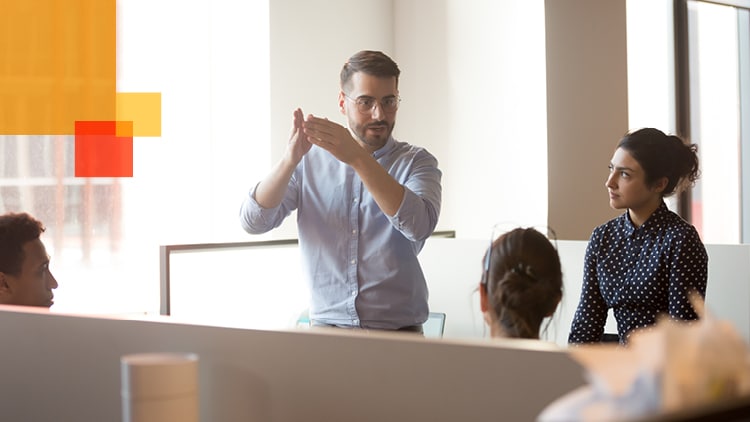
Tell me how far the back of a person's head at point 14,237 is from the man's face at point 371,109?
776mm

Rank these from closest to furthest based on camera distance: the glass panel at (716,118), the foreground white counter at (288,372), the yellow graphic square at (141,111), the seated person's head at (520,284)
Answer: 1. the foreground white counter at (288,372)
2. the seated person's head at (520,284)
3. the yellow graphic square at (141,111)
4. the glass panel at (716,118)

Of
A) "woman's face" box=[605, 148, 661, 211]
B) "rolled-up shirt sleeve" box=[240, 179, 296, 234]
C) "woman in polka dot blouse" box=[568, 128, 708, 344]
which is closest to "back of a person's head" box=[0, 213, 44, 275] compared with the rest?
"rolled-up shirt sleeve" box=[240, 179, 296, 234]

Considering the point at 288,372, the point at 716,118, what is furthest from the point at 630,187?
the point at 716,118

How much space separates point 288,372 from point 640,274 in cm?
120

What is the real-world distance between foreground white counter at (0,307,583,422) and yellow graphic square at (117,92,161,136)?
2680 mm

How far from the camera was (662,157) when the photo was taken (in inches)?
88.8

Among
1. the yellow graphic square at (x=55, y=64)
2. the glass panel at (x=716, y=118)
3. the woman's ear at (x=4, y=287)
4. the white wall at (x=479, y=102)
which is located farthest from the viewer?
the glass panel at (x=716, y=118)

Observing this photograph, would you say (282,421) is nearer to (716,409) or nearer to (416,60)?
(716,409)

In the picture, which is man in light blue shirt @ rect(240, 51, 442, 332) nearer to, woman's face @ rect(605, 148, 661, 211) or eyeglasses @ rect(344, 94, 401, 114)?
eyeglasses @ rect(344, 94, 401, 114)

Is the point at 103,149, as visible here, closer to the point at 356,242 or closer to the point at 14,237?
the point at 14,237

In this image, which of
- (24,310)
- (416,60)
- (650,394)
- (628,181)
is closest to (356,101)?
(628,181)

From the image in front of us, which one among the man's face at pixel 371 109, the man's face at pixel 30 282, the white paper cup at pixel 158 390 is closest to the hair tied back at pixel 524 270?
the white paper cup at pixel 158 390

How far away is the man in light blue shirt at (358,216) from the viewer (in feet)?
6.80

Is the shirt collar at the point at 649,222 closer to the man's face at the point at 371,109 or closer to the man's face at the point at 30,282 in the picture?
the man's face at the point at 371,109
